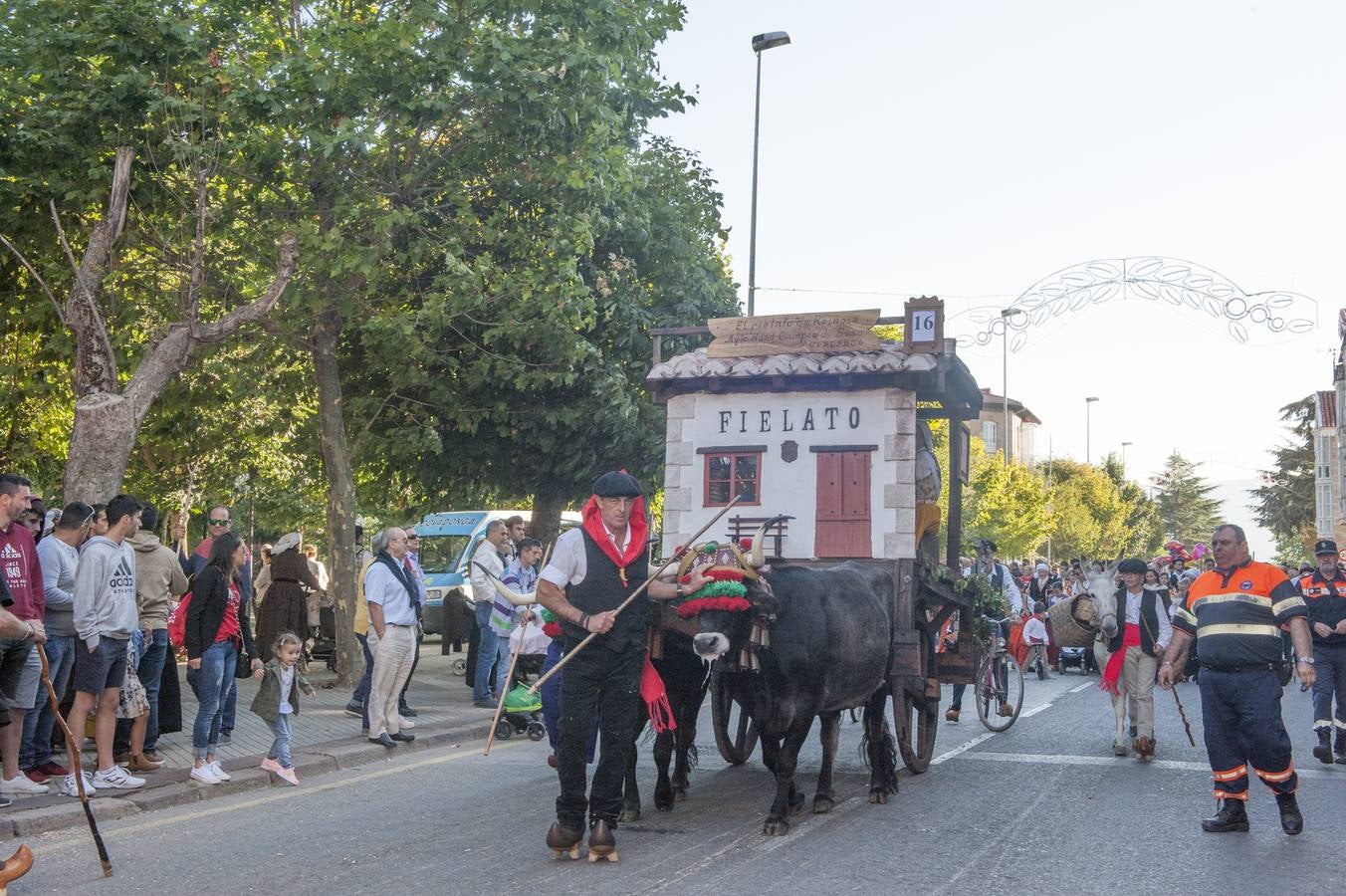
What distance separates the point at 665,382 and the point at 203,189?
17.4 feet

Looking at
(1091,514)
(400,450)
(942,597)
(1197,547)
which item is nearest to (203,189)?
(400,450)

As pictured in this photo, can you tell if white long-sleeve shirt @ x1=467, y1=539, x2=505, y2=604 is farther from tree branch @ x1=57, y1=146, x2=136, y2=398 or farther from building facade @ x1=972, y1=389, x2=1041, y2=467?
building facade @ x1=972, y1=389, x2=1041, y2=467

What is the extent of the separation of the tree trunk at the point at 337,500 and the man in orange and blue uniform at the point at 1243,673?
10.4 meters

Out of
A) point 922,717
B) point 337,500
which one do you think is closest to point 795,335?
point 922,717

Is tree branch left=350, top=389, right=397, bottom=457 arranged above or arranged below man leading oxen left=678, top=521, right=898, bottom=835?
above

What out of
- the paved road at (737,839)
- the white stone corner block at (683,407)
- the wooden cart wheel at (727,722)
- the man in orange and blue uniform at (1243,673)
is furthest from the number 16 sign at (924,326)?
the paved road at (737,839)

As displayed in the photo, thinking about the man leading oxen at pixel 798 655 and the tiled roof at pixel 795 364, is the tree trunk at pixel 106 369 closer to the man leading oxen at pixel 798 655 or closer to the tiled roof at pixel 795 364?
the tiled roof at pixel 795 364

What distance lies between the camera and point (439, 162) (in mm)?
15398

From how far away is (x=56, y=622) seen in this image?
918 centimetres

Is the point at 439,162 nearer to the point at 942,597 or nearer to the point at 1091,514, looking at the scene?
the point at 942,597

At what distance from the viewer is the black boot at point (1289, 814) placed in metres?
8.23

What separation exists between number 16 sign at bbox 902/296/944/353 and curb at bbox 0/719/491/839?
224 inches

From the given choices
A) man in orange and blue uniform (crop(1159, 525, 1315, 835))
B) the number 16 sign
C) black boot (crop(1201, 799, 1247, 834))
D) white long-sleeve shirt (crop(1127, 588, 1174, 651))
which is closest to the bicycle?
white long-sleeve shirt (crop(1127, 588, 1174, 651))

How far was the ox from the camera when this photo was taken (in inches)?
334
